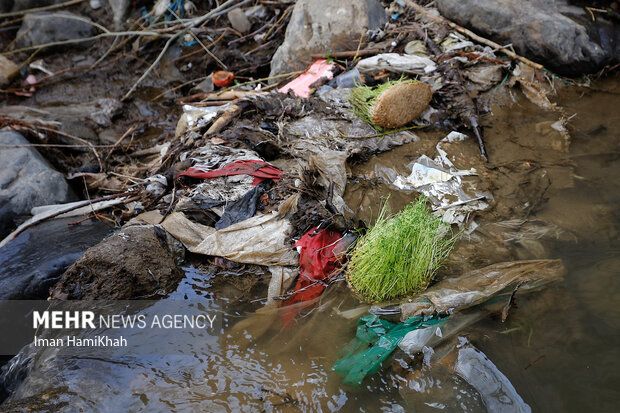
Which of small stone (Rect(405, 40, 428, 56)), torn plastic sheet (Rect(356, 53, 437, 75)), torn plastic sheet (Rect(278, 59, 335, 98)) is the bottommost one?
torn plastic sheet (Rect(278, 59, 335, 98))

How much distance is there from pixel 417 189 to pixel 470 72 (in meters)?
1.89

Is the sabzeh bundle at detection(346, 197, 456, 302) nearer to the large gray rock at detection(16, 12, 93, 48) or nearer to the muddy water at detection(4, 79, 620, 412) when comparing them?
the muddy water at detection(4, 79, 620, 412)

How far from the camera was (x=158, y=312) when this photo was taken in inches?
124

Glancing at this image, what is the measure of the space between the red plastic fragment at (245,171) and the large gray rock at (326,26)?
2.33 meters

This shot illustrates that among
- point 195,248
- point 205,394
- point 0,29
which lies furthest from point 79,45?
point 205,394

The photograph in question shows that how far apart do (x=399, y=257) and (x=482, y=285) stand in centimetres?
59

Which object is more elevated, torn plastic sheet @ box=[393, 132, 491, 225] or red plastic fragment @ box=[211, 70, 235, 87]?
red plastic fragment @ box=[211, 70, 235, 87]

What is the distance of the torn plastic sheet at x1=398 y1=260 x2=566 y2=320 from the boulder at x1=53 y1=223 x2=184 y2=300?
1.66 m

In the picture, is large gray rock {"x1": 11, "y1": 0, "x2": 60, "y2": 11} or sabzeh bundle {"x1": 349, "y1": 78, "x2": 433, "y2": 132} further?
large gray rock {"x1": 11, "y1": 0, "x2": 60, "y2": 11}

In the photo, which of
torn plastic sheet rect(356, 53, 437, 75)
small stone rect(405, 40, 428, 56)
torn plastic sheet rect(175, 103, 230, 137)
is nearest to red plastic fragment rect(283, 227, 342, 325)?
torn plastic sheet rect(175, 103, 230, 137)

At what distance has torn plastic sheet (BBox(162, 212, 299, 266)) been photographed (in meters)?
3.39

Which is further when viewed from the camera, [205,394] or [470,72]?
[470,72]

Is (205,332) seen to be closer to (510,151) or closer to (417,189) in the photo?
(417,189)

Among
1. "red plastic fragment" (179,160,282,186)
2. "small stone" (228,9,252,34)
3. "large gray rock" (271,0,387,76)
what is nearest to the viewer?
"red plastic fragment" (179,160,282,186)
